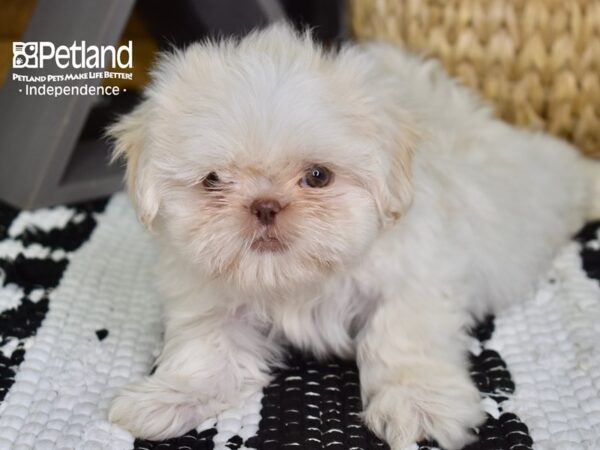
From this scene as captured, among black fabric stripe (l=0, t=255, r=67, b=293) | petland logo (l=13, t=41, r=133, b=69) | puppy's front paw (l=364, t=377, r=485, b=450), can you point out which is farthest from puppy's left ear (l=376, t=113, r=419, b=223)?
petland logo (l=13, t=41, r=133, b=69)

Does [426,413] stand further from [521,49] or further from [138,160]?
[521,49]

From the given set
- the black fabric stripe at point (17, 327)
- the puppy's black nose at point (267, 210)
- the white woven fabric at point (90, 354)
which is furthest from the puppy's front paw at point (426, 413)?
the black fabric stripe at point (17, 327)

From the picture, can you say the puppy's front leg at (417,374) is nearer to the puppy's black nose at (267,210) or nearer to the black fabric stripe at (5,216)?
the puppy's black nose at (267,210)

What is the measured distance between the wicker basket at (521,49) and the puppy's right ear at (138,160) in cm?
117

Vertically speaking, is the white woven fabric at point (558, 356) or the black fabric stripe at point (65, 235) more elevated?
the black fabric stripe at point (65, 235)

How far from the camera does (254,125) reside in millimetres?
1413

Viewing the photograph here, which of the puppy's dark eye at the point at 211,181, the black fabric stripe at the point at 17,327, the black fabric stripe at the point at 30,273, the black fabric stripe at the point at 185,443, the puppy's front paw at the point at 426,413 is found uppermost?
the puppy's dark eye at the point at 211,181

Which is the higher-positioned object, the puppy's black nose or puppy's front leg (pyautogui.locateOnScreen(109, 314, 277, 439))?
the puppy's black nose

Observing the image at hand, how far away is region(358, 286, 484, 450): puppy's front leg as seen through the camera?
1453 millimetres

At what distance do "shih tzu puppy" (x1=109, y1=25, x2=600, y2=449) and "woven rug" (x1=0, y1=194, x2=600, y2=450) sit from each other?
52 mm

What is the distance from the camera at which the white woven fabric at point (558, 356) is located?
147cm

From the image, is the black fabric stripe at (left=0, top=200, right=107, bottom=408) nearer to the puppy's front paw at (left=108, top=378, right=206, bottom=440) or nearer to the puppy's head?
the puppy's front paw at (left=108, top=378, right=206, bottom=440)

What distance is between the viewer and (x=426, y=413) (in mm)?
1471

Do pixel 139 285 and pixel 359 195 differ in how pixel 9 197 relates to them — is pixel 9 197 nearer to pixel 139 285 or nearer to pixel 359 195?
pixel 139 285
